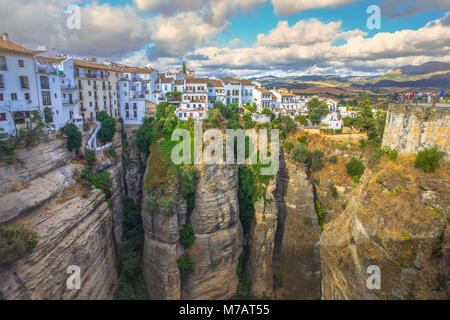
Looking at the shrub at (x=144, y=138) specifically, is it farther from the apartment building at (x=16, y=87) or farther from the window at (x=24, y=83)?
the window at (x=24, y=83)

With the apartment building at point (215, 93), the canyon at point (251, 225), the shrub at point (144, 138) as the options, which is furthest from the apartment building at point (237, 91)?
the canyon at point (251, 225)

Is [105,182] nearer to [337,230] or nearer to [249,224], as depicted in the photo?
[249,224]

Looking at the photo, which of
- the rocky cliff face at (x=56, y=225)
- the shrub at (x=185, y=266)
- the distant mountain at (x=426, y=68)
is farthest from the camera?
A: the distant mountain at (x=426, y=68)

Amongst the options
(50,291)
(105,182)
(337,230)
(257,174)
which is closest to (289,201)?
(257,174)

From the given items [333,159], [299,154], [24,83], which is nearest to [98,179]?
[24,83]

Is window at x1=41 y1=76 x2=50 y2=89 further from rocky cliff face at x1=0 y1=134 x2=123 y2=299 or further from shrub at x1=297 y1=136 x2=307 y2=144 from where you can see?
shrub at x1=297 y1=136 x2=307 y2=144

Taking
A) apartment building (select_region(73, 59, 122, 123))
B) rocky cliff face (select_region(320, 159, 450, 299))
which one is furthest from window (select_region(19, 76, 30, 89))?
rocky cliff face (select_region(320, 159, 450, 299))
